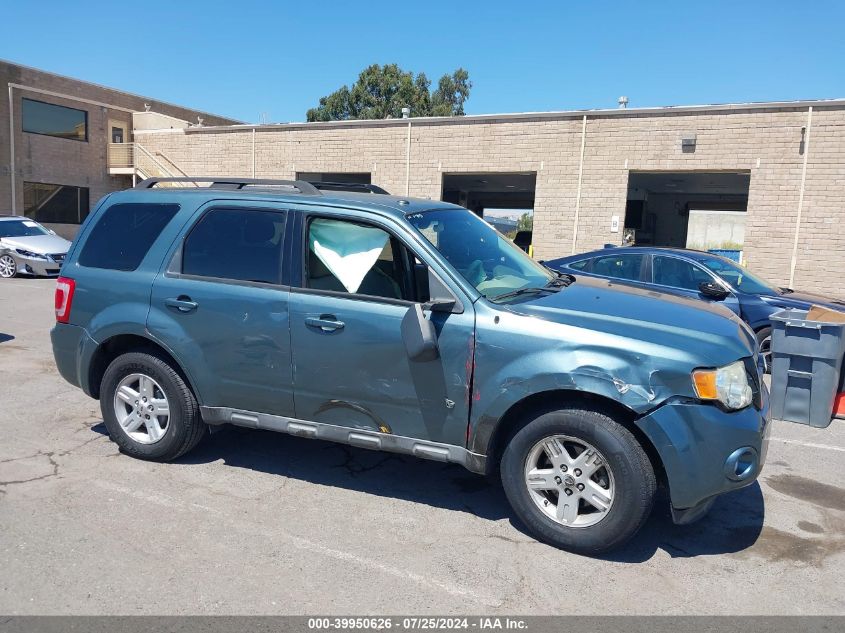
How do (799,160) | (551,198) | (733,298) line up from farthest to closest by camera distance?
(551,198) < (799,160) < (733,298)

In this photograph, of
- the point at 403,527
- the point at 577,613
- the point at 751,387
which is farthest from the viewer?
the point at 403,527

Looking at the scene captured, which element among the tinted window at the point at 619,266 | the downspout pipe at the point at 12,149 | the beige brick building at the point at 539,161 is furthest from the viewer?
the downspout pipe at the point at 12,149

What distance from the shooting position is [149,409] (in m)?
4.84

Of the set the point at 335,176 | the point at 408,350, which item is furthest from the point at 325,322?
the point at 335,176

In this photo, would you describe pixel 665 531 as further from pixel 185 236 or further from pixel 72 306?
pixel 72 306

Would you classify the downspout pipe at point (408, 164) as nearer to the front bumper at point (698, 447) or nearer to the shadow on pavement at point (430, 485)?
the shadow on pavement at point (430, 485)

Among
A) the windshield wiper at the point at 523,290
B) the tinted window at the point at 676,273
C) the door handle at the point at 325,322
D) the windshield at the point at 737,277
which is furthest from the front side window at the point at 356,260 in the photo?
the windshield at the point at 737,277

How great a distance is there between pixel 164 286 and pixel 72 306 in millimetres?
869

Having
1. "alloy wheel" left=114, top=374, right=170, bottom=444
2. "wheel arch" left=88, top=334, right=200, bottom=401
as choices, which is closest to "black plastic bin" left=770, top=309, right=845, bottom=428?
"wheel arch" left=88, top=334, right=200, bottom=401

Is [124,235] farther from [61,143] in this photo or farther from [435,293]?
[61,143]

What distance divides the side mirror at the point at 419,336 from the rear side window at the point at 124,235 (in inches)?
83.4

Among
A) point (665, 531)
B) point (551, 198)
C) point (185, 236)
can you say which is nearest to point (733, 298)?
point (665, 531)

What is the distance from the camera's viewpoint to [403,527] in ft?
13.1

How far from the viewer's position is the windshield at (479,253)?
13.7 ft
